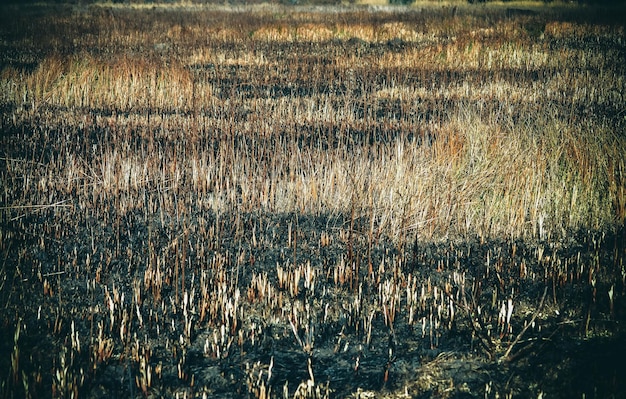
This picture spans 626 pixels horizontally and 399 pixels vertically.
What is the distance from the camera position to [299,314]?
334 cm

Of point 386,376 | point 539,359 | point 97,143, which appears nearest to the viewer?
point 386,376

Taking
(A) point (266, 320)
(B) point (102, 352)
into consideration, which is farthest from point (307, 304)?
(B) point (102, 352)

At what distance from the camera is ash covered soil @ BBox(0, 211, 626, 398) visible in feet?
8.96

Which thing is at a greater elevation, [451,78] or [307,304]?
[451,78]

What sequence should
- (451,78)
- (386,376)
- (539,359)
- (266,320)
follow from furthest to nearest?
(451,78), (266,320), (539,359), (386,376)

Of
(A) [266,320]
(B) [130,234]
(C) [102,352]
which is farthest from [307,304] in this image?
(B) [130,234]

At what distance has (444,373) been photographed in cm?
283

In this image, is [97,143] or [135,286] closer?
[135,286]

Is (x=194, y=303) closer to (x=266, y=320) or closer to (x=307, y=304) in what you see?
(x=266, y=320)

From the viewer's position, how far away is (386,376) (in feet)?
8.95

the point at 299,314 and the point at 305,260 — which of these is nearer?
the point at 299,314

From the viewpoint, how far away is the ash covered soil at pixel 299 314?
8.96ft

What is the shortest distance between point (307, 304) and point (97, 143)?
4575mm

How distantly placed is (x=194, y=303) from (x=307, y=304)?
0.71 meters
